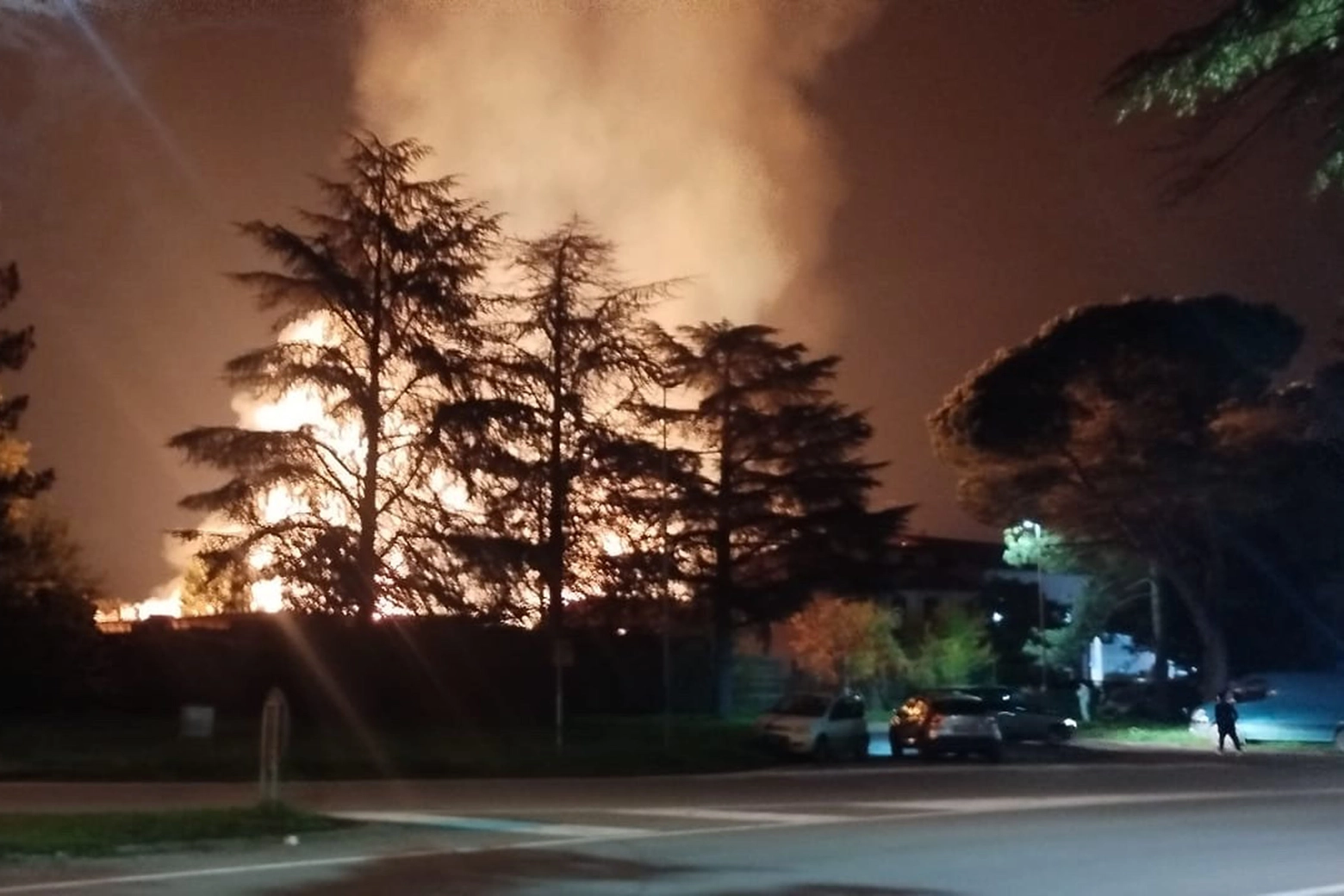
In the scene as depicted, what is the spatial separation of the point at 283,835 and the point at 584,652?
1187 inches

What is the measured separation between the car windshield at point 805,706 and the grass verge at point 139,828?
19298 millimetres

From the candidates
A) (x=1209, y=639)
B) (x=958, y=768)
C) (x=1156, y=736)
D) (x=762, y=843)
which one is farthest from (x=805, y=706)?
(x=1209, y=639)

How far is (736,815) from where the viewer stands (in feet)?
74.1

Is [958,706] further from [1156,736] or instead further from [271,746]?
[271,746]

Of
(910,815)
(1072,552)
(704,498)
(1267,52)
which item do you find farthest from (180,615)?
(1267,52)

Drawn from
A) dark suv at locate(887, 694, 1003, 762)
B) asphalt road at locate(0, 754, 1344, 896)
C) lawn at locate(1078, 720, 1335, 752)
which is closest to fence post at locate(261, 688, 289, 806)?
asphalt road at locate(0, 754, 1344, 896)

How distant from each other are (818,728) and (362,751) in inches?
374

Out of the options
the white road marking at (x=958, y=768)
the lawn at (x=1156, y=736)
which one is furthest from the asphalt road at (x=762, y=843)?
the lawn at (x=1156, y=736)

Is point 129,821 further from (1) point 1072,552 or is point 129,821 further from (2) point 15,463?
(1) point 1072,552

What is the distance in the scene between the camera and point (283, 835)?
730 inches

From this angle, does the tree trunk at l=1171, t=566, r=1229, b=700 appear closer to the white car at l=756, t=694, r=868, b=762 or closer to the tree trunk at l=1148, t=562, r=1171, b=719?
the tree trunk at l=1148, t=562, r=1171, b=719

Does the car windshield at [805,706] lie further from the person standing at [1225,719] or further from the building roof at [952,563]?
the building roof at [952,563]

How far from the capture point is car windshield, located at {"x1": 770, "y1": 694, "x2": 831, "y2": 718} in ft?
125

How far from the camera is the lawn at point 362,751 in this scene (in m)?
30.2
